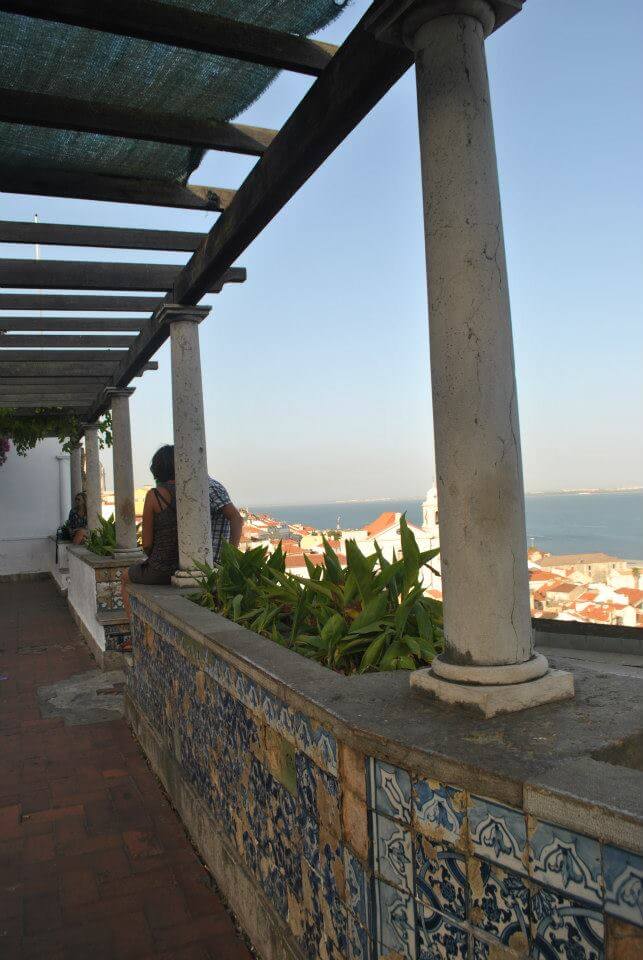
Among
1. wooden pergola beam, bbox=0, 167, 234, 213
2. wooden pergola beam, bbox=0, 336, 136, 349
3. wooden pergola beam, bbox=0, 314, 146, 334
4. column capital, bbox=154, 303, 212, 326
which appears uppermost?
wooden pergola beam, bbox=0, 167, 234, 213

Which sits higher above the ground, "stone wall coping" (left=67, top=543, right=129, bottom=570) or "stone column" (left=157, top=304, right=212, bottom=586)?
"stone column" (left=157, top=304, right=212, bottom=586)

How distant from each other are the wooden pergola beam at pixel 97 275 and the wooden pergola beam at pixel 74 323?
1386mm

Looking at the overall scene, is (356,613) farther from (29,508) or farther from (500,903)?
(29,508)

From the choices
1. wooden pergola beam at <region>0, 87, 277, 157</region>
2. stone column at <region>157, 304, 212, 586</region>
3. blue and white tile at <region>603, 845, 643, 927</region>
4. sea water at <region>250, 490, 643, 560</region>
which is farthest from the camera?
sea water at <region>250, 490, 643, 560</region>

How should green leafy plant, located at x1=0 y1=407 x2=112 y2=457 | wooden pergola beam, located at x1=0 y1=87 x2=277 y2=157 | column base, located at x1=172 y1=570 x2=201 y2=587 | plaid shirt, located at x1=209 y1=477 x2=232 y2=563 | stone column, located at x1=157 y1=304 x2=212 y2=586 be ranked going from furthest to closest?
green leafy plant, located at x1=0 y1=407 x2=112 y2=457 < plaid shirt, located at x1=209 y1=477 x2=232 y2=563 < stone column, located at x1=157 y1=304 x2=212 y2=586 < column base, located at x1=172 y1=570 x2=201 y2=587 < wooden pergola beam, located at x1=0 y1=87 x2=277 y2=157

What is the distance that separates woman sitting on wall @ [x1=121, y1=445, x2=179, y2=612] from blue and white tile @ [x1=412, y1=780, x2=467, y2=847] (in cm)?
389

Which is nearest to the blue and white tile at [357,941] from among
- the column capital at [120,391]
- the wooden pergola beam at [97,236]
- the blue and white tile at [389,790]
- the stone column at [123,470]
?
the blue and white tile at [389,790]

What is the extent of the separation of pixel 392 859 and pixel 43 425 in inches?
432

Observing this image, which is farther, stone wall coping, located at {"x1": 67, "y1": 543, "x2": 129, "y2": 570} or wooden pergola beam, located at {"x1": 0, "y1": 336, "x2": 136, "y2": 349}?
stone wall coping, located at {"x1": 67, "y1": 543, "x2": 129, "y2": 570}

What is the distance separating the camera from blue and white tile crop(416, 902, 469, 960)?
1476 mm

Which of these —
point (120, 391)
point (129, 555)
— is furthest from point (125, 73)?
point (129, 555)

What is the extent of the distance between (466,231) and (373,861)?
150cm

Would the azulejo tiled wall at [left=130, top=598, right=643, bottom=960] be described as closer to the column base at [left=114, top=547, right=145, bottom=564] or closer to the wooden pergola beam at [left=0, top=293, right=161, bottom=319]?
the wooden pergola beam at [left=0, top=293, right=161, bottom=319]

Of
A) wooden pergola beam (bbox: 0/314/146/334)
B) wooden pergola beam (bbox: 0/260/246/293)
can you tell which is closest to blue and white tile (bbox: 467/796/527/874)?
→ wooden pergola beam (bbox: 0/260/246/293)
